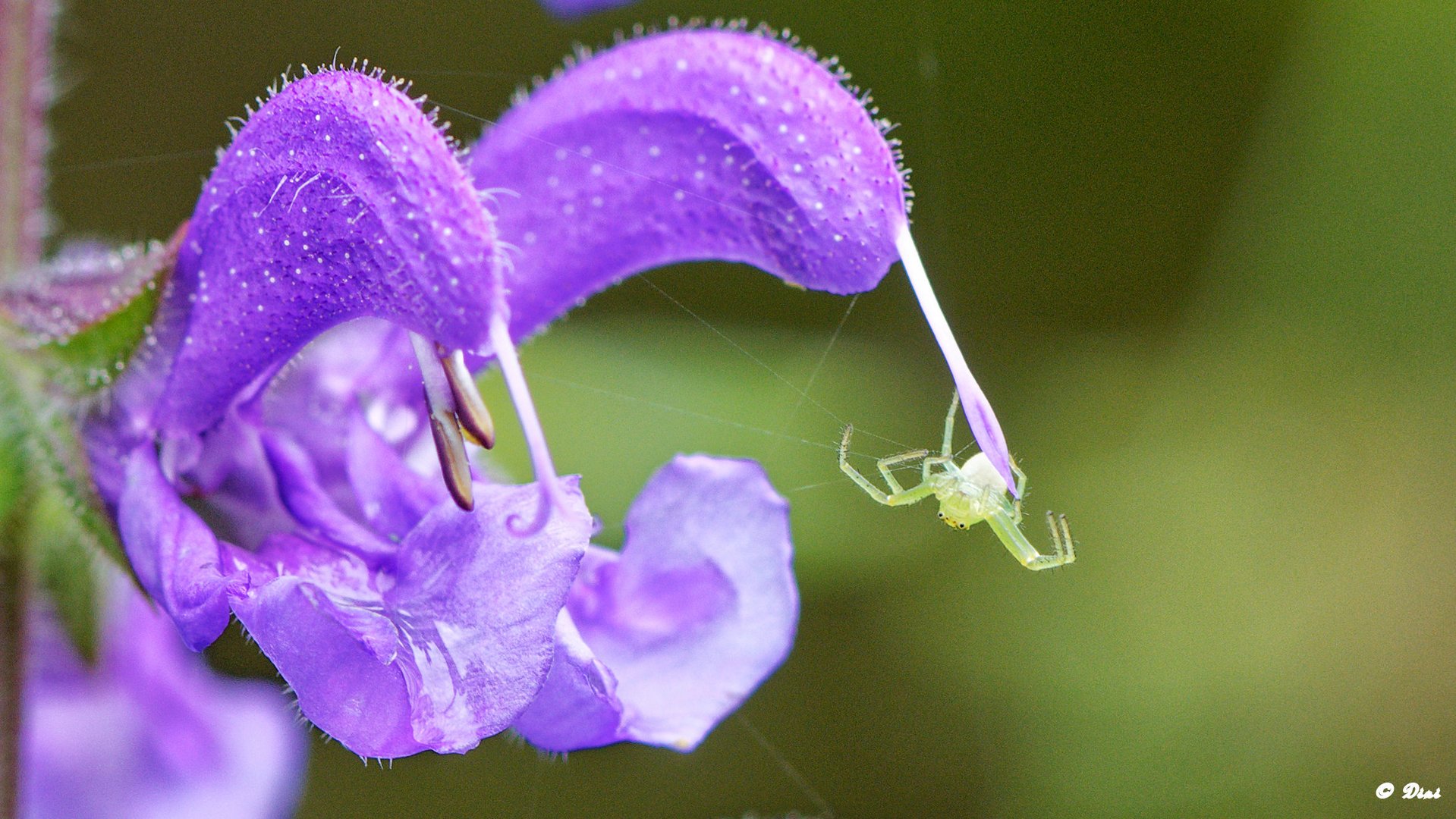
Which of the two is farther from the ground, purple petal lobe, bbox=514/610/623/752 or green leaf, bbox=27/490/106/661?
purple petal lobe, bbox=514/610/623/752

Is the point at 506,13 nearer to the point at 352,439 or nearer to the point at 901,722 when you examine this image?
the point at 901,722

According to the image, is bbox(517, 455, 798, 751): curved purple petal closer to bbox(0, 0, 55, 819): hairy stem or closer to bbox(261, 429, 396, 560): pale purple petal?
bbox(261, 429, 396, 560): pale purple petal

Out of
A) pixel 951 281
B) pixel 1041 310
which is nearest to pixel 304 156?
pixel 951 281

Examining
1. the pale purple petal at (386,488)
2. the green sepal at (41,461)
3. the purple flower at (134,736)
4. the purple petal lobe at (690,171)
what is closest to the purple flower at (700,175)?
the purple petal lobe at (690,171)

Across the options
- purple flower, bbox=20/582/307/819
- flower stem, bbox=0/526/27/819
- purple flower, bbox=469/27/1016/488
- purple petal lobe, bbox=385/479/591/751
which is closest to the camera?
purple petal lobe, bbox=385/479/591/751

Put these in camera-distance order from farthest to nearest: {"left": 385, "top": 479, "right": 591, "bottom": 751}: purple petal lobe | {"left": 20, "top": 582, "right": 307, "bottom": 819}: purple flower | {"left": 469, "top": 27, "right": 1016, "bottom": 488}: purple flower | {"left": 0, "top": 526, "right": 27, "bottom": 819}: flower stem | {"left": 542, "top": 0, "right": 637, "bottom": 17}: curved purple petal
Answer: {"left": 20, "top": 582, "right": 307, "bottom": 819}: purple flower < {"left": 542, "top": 0, "right": 637, "bottom": 17}: curved purple petal < {"left": 0, "top": 526, "right": 27, "bottom": 819}: flower stem < {"left": 469, "top": 27, "right": 1016, "bottom": 488}: purple flower < {"left": 385, "top": 479, "right": 591, "bottom": 751}: purple petal lobe

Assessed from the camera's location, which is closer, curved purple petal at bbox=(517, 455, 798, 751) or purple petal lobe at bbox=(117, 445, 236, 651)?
purple petal lobe at bbox=(117, 445, 236, 651)

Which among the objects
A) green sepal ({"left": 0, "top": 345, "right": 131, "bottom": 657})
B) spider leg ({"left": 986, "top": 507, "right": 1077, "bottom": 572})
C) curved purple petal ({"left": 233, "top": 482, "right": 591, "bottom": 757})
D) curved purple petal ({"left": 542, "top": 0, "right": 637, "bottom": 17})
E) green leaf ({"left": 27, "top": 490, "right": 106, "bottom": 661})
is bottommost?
green leaf ({"left": 27, "top": 490, "right": 106, "bottom": 661})

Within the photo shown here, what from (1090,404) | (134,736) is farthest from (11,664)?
(1090,404)

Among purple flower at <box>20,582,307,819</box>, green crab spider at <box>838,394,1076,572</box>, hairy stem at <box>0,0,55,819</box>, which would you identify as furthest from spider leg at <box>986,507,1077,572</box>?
purple flower at <box>20,582,307,819</box>

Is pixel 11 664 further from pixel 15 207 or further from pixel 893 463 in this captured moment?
pixel 893 463
